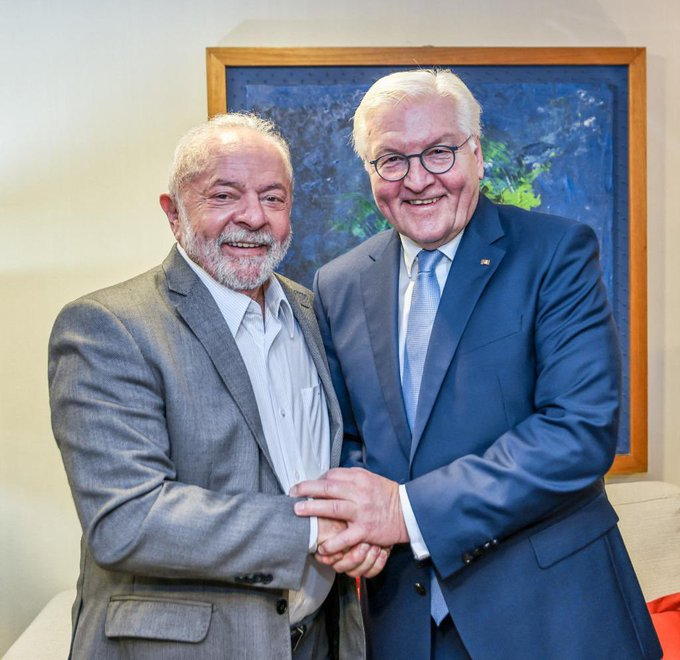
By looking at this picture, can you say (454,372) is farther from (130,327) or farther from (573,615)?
(130,327)

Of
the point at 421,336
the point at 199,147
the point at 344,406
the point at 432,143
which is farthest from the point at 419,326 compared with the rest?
the point at 199,147

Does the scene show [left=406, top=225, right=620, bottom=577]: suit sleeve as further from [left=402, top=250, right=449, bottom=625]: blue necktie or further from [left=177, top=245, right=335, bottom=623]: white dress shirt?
[left=177, top=245, right=335, bottom=623]: white dress shirt

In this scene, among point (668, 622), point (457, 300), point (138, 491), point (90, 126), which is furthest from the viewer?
point (90, 126)

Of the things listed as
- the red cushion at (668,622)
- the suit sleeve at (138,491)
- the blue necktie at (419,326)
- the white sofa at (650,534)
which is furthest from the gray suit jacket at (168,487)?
the red cushion at (668,622)

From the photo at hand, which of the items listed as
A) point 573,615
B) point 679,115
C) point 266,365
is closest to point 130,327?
point 266,365

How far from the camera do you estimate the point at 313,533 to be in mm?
1588

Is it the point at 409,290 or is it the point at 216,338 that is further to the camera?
the point at 409,290

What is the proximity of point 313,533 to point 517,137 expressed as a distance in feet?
5.82

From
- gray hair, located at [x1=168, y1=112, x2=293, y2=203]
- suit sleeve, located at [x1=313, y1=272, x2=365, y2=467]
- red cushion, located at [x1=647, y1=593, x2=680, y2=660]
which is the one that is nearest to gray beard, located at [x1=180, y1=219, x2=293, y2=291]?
gray hair, located at [x1=168, y1=112, x2=293, y2=203]

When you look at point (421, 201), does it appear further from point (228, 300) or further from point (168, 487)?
point (168, 487)

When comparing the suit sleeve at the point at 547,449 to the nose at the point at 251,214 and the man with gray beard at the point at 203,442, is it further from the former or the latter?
the nose at the point at 251,214

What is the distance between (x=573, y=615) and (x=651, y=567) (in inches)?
47.7

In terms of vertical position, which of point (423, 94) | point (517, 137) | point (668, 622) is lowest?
point (668, 622)

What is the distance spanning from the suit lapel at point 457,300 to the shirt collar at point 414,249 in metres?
0.04
